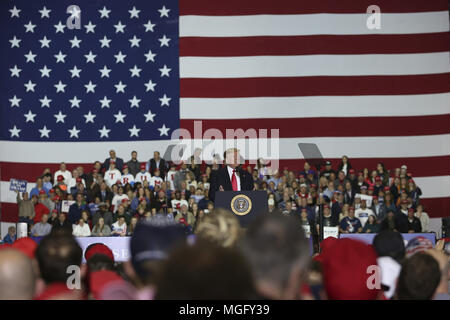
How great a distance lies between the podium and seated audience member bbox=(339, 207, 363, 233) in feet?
23.2

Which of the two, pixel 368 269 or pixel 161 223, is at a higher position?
pixel 161 223

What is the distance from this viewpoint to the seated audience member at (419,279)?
2.92 m

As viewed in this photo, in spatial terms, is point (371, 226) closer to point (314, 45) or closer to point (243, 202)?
point (314, 45)

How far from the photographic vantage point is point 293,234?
2.36 metres

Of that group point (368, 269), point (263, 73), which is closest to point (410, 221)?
point (263, 73)

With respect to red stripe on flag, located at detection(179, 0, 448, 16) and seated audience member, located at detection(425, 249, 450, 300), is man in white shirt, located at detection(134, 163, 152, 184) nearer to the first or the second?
red stripe on flag, located at detection(179, 0, 448, 16)

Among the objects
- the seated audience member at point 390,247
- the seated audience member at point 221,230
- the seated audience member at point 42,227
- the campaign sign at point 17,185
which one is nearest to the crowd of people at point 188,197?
the seated audience member at point 42,227

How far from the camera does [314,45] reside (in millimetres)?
17062

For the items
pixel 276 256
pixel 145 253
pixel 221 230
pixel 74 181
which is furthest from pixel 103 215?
pixel 276 256

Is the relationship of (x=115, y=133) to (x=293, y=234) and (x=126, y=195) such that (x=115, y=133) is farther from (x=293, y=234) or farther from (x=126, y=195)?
(x=293, y=234)

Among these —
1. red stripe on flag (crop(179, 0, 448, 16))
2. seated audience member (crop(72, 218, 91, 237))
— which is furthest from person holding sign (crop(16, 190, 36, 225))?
red stripe on flag (crop(179, 0, 448, 16))

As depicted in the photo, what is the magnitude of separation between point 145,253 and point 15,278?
523 millimetres

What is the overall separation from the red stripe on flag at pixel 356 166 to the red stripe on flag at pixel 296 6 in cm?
395
